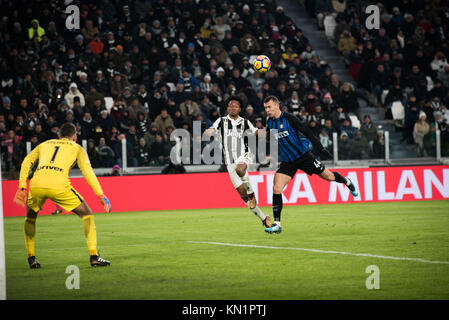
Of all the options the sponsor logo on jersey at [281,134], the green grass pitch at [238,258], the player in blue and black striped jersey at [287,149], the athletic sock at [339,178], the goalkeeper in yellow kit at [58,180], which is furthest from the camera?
the athletic sock at [339,178]

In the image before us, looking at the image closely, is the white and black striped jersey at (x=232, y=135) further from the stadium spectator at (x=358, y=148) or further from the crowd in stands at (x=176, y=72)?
the stadium spectator at (x=358, y=148)

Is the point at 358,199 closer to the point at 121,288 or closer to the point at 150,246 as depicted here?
the point at 150,246

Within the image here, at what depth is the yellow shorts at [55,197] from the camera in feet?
31.6

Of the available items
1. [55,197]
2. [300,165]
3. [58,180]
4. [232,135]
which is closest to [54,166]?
[58,180]

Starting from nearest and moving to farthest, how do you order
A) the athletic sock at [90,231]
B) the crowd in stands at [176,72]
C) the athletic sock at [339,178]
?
the athletic sock at [90,231]
the athletic sock at [339,178]
the crowd in stands at [176,72]

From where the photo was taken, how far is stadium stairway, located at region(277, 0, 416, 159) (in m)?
25.0

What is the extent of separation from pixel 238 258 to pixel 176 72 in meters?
14.0

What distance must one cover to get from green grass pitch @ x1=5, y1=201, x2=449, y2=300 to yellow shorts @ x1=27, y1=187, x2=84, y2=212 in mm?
834

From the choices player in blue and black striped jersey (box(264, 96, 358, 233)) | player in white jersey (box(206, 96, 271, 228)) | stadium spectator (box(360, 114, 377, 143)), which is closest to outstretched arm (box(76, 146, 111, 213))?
player in blue and black striped jersey (box(264, 96, 358, 233))

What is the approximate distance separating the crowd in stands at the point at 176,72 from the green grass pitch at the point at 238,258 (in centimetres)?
423

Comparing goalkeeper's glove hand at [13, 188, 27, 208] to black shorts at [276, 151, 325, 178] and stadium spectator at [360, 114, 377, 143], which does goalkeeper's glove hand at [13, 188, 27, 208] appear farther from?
stadium spectator at [360, 114, 377, 143]

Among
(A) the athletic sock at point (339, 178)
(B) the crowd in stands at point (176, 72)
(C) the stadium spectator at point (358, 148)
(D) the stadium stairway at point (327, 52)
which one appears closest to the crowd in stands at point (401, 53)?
(B) the crowd in stands at point (176, 72)

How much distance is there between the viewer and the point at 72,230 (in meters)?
15.4
